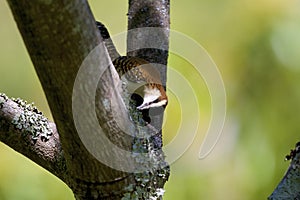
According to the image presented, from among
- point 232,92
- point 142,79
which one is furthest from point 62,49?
point 232,92

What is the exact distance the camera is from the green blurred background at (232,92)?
6.29ft

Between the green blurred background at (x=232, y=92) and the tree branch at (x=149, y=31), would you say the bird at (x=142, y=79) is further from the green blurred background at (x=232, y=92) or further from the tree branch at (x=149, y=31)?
the green blurred background at (x=232, y=92)

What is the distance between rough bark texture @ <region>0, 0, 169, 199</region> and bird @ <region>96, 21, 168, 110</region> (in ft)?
0.16

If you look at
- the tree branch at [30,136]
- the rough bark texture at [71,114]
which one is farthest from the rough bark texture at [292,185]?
the tree branch at [30,136]

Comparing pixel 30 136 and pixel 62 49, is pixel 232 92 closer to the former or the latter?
pixel 30 136

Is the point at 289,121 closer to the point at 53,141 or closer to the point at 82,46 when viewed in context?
the point at 53,141

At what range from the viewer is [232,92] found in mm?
2020

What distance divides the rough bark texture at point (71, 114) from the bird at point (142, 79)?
0.05 meters

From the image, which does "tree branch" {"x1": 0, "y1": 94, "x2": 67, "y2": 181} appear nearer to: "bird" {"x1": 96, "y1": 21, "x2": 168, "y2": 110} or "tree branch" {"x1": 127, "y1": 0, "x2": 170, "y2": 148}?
"bird" {"x1": 96, "y1": 21, "x2": 168, "y2": 110}

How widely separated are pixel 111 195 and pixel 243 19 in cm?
143

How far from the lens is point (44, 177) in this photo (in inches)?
76.1

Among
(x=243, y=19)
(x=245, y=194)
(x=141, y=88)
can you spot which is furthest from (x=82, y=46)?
(x=243, y=19)

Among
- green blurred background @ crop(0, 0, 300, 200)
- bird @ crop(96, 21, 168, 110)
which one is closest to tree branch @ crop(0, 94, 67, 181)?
bird @ crop(96, 21, 168, 110)

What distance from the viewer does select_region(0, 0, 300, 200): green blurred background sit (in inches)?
75.4
